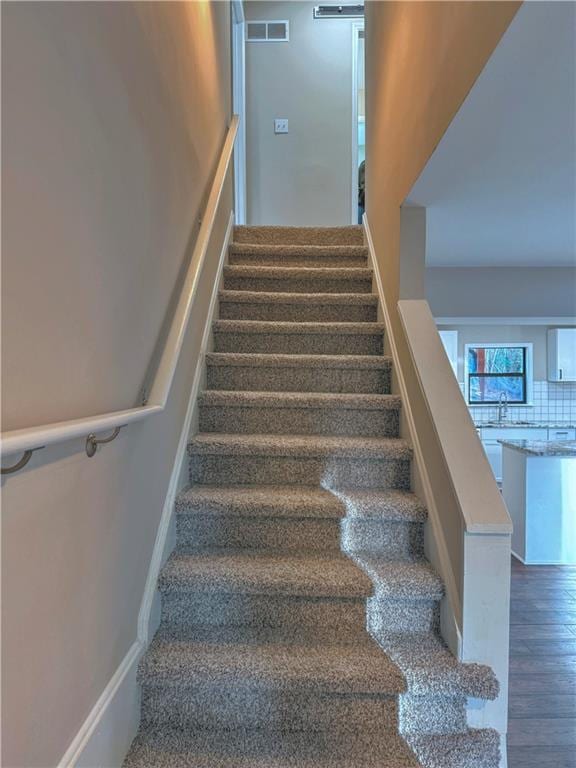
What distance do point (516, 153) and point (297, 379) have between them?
131 cm

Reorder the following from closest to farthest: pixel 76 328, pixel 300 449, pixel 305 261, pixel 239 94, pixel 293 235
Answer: pixel 76 328 < pixel 300 449 < pixel 305 261 < pixel 293 235 < pixel 239 94

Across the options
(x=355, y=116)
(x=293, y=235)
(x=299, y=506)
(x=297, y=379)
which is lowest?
(x=299, y=506)

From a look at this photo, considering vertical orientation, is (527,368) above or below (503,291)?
below

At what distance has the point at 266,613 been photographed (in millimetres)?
1512

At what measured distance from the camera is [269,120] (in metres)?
4.45

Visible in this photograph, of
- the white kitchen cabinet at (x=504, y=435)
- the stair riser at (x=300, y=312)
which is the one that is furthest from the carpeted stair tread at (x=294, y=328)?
the white kitchen cabinet at (x=504, y=435)

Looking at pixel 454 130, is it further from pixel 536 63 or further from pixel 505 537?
pixel 505 537

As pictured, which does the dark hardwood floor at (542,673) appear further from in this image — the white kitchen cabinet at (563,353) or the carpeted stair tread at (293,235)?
the white kitchen cabinet at (563,353)

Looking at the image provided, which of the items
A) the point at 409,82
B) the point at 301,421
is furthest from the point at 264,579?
the point at 409,82

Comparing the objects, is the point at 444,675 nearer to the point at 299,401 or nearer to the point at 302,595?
the point at 302,595

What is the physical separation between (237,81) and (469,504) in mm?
4394

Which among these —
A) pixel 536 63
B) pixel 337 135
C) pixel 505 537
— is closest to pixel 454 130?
pixel 536 63

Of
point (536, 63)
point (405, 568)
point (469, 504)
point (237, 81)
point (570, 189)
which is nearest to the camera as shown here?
point (536, 63)

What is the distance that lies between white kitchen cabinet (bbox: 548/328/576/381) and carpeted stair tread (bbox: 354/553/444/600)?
5.40 m
